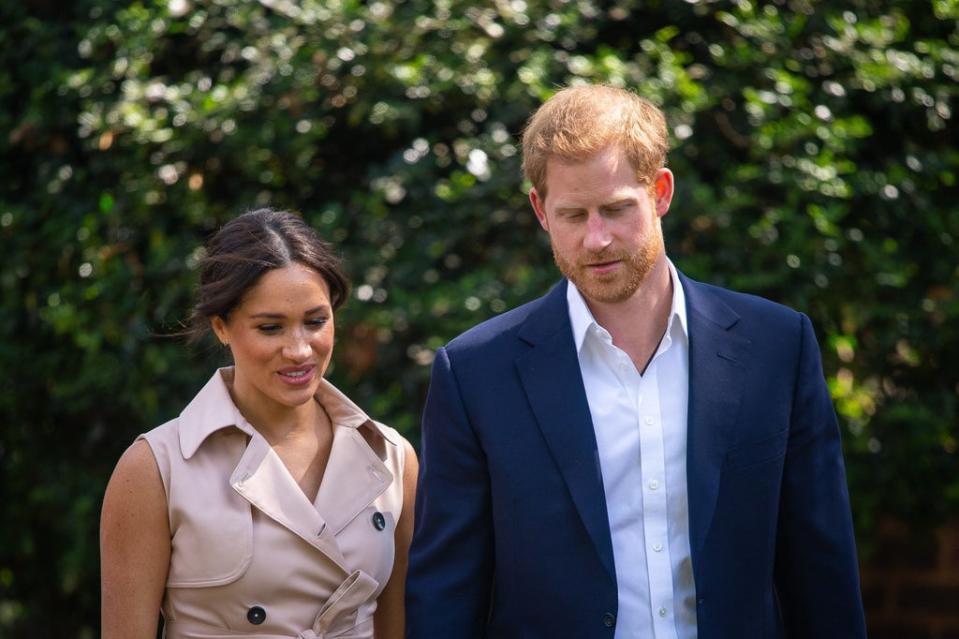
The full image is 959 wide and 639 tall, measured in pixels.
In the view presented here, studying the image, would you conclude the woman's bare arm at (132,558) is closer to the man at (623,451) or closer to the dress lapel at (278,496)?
the dress lapel at (278,496)

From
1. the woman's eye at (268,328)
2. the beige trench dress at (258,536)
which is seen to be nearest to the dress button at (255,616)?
the beige trench dress at (258,536)

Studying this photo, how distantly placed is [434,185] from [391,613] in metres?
1.87

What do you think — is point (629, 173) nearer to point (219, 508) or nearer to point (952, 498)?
point (219, 508)

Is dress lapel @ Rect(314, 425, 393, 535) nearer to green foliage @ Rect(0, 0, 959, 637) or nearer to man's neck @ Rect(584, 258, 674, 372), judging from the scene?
man's neck @ Rect(584, 258, 674, 372)

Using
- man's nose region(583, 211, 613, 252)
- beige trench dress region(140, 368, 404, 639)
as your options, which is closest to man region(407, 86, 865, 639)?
man's nose region(583, 211, 613, 252)

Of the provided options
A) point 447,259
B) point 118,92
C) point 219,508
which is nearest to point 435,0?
point 447,259

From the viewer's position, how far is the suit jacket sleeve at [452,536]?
3088 mm

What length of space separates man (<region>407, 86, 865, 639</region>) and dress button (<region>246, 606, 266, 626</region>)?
13.9 inches

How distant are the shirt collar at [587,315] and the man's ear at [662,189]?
0.68 feet

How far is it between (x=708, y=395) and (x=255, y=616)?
3.83 feet

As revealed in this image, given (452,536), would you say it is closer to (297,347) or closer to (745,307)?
(297,347)

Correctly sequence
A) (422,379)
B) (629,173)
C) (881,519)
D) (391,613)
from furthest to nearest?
1. (881,519)
2. (422,379)
3. (391,613)
4. (629,173)

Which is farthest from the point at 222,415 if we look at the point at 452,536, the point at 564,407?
the point at 564,407

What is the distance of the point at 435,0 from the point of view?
15.8ft
